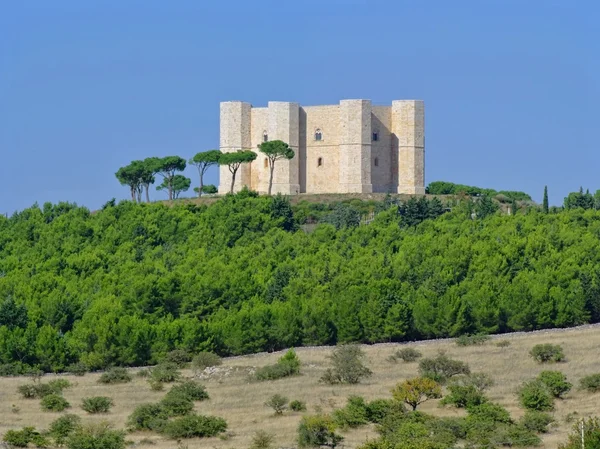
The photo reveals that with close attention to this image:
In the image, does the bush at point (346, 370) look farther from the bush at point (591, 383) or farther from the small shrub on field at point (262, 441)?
the small shrub on field at point (262, 441)

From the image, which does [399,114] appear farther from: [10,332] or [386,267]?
[10,332]

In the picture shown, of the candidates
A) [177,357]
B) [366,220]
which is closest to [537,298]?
[177,357]

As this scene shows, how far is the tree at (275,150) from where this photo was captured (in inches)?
3191

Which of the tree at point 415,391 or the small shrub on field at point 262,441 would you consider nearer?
the small shrub on field at point 262,441

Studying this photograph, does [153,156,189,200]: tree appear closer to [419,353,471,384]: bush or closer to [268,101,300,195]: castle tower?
[268,101,300,195]: castle tower

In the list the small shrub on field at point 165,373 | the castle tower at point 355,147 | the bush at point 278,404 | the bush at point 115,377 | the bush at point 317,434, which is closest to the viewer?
the bush at point 317,434

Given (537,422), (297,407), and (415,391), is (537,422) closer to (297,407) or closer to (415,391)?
(415,391)

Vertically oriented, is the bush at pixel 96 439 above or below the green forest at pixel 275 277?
below

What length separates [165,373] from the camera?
179ft

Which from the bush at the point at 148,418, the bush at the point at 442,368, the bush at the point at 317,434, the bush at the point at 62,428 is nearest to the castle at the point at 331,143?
the bush at the point at 442,368

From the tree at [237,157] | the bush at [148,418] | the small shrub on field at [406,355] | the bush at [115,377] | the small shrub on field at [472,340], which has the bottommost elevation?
the bush at [148,418]

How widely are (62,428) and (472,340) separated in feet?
60.5

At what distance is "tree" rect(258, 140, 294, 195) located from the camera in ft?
266

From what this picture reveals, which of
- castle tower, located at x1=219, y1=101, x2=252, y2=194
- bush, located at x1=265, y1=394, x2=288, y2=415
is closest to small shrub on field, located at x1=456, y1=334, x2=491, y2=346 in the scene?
bush, located at x1=265, y1=394, x2=288, y2=415
